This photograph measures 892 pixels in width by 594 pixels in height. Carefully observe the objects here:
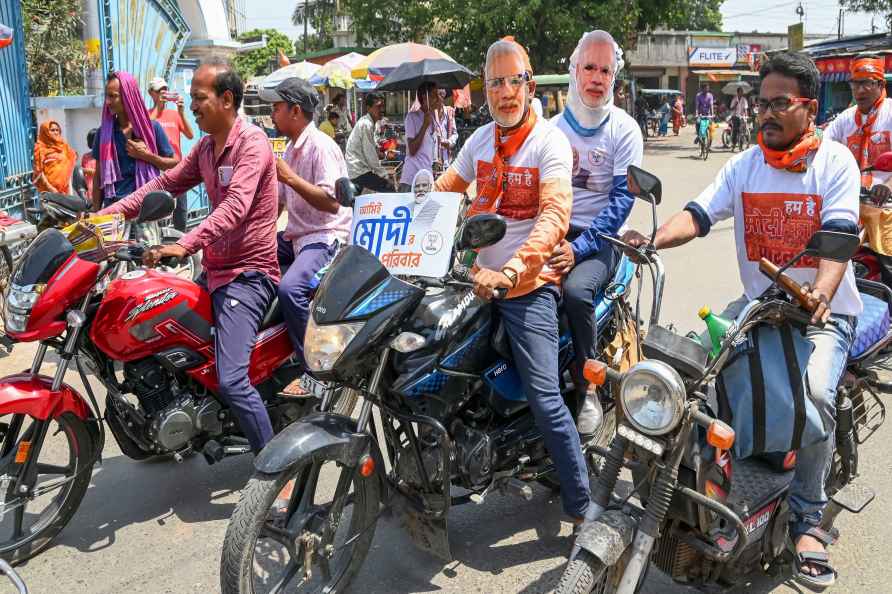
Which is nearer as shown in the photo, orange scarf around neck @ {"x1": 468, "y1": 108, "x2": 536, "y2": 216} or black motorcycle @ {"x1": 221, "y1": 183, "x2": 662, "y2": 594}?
black motorcycle @ {"x1": 221, "y1": 183, "x2": 662, "y2": 594}

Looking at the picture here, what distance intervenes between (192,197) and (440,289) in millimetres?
8240

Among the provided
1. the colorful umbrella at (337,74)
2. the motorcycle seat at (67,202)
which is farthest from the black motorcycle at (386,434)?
the colorful umbrella at (337,74)

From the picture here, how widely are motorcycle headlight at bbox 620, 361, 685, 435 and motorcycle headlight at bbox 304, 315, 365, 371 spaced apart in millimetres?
929

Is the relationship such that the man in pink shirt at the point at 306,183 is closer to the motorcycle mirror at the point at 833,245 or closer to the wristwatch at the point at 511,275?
the wristwatch at the point at 511,275

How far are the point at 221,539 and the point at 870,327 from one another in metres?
2.91

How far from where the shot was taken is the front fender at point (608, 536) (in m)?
2.45

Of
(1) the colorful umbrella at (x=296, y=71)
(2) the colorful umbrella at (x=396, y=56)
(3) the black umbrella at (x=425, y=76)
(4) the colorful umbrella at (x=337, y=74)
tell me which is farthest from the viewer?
(4) the colorful umbrella at (x=337, y=74)

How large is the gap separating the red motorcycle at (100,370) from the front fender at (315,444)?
3.45 feet

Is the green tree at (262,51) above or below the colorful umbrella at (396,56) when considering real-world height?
above

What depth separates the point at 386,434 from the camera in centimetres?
324

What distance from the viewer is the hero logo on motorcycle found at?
354 centimetres

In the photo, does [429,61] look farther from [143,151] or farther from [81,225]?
[81,225]

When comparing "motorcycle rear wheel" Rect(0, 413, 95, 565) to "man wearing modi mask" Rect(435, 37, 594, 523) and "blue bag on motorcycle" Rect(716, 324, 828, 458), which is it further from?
"blue bag on motorcycle" Rect(716, 324, 828, 458)

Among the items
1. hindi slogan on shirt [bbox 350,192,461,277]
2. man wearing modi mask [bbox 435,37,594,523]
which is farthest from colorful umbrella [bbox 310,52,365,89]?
hindi slogan on shirt [bbox 350,192,461,277]
